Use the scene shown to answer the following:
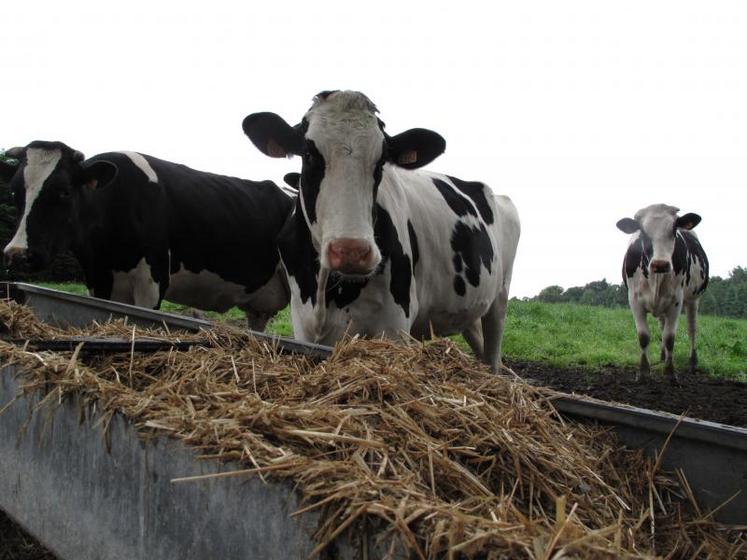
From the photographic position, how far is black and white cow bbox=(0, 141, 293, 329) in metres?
5.45

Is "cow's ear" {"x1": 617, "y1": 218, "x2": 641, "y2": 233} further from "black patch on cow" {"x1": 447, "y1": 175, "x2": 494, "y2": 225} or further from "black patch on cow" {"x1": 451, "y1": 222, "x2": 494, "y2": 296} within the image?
"black patch on cow" {"x1": 451, "y1": 222, "x2": 494, "y2": 296}

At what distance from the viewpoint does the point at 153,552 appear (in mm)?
1745

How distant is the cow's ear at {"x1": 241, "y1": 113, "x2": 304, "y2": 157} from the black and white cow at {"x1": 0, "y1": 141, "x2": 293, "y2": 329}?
1980 millimetres

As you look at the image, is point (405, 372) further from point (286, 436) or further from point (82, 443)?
point (82, 443)

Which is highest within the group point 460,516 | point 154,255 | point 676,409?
point 154,255

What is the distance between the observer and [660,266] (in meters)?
9.73

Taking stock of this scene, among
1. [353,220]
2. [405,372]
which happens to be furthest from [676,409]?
[405,372]

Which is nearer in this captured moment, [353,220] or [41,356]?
[41,356]

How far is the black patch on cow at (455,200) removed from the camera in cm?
562

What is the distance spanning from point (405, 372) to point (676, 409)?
5597 millimetres

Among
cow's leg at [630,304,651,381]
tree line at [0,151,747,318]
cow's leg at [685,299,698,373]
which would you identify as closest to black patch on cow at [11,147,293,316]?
cow's leg at [630,304,651,381]

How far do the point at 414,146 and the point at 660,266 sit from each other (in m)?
6.50

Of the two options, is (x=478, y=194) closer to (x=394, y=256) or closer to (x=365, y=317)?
(x=394, y=256)

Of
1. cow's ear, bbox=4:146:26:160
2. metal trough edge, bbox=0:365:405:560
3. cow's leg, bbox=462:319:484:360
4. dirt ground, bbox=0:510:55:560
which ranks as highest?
cow's ear, bbox=4:146:26:160
